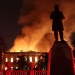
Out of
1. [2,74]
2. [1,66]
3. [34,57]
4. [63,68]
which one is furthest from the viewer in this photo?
[34,57]

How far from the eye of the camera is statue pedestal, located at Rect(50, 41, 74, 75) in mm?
9195

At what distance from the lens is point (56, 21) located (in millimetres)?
9750

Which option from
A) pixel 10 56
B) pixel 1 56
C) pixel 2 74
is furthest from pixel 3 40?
pixel 2 74

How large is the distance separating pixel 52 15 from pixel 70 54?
6.43 feet

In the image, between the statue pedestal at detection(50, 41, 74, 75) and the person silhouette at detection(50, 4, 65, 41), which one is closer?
the statue pedestal at detection(50, 41, 74, 75)

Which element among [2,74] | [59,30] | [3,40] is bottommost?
[2,74]

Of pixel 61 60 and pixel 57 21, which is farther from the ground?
pixel 57 21

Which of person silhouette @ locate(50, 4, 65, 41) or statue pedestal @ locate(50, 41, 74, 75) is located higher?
person silhouette @ locate(50, 4, 65, 41)

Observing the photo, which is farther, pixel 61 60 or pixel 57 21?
pixel 57 21

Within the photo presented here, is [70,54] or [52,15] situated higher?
[52,15]

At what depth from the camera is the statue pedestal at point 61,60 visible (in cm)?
920

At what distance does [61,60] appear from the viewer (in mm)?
9297

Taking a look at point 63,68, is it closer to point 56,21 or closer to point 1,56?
point 56,21

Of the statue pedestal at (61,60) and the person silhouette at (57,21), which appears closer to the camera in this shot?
the statue pedestal at (61,60)
